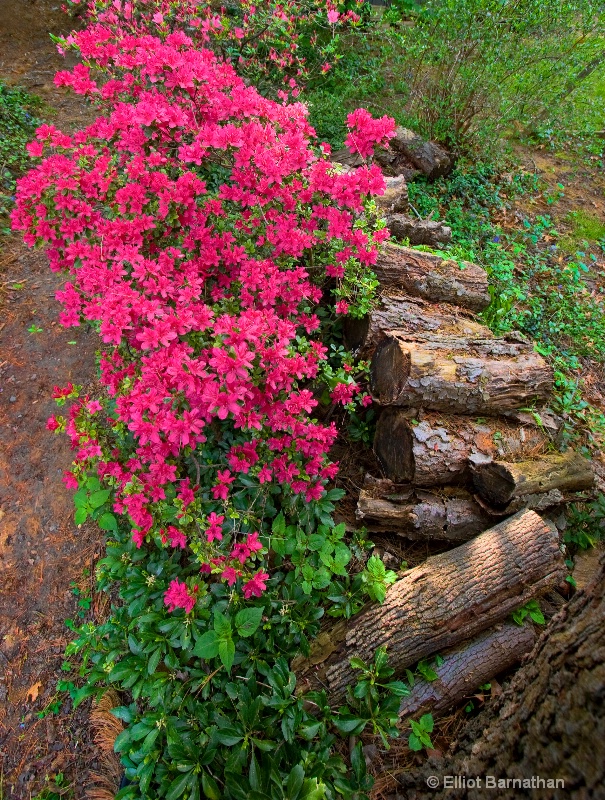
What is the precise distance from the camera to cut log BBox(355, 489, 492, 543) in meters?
2.21

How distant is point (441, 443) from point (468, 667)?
3.29 feet

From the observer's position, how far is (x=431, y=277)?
9.14ft

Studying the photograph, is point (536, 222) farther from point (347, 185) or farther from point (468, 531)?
point (468, 531)

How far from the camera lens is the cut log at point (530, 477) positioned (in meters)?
2.16

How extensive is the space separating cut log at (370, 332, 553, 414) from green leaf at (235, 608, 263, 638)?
117cm

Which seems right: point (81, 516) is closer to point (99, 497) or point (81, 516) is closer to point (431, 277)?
point (99, 497)

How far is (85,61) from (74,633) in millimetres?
3444

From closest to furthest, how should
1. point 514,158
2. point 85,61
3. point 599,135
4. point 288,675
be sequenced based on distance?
point 288,675
point 85,61
point 514,158
point 599,135

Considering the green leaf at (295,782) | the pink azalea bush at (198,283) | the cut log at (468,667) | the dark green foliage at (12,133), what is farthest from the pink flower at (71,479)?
the dark green foliage at (12,133)

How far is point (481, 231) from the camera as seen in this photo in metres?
4.07

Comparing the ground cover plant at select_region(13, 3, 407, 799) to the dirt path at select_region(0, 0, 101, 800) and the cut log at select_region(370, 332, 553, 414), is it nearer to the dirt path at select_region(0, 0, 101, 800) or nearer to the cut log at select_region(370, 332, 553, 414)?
the cut log at select_region(370, 332, 553, 414)

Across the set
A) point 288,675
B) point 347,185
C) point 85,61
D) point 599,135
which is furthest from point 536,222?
point 288,675

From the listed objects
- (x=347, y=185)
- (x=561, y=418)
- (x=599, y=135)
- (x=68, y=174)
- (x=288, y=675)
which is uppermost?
(x=599, y=135)

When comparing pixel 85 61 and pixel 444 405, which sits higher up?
pixel 85 61
